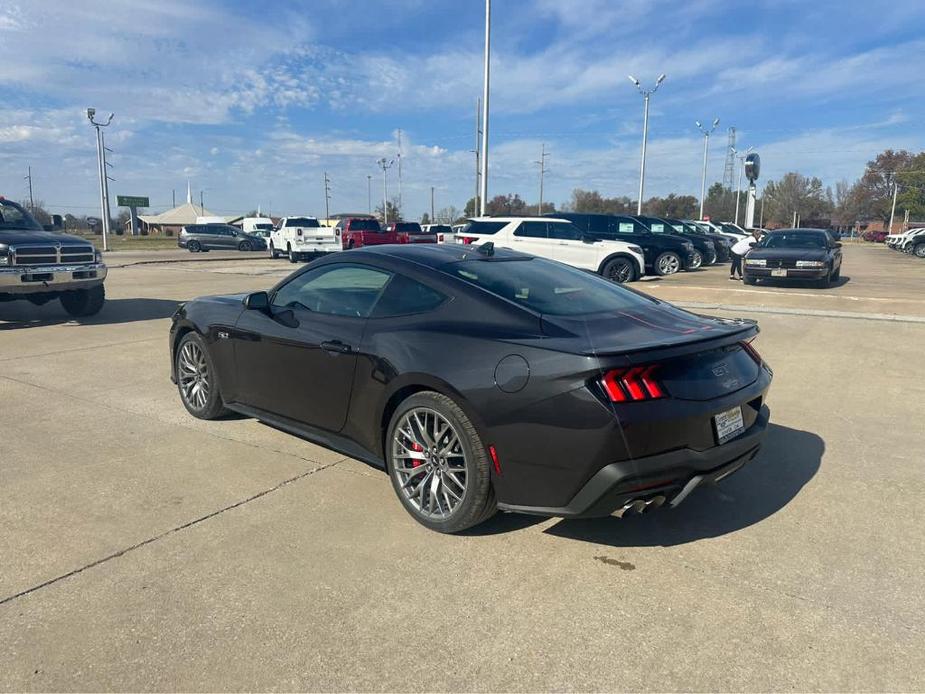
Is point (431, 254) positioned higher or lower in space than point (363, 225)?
lower

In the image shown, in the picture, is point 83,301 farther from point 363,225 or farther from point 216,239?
point 216,239

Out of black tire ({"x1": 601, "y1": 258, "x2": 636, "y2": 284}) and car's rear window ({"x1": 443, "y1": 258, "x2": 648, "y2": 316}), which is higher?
car's rear window ({"x1": 443, "y1": 258, "x2": 648, "y2": 316})

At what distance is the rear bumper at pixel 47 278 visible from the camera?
30.8ft

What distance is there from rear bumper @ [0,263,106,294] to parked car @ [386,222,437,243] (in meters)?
15.8

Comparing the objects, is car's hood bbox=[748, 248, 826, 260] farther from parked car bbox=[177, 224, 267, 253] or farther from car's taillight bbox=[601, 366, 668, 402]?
parked car bbox=[177, 224, 267, 253]

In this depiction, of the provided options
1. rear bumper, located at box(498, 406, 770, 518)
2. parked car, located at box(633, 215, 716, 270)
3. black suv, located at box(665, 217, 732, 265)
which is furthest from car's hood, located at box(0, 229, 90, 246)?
black suv, located at box(665, 217, 732, 265)

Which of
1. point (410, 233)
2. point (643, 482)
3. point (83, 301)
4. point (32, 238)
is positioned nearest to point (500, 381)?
point (643, 482)

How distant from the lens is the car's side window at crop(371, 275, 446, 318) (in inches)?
143

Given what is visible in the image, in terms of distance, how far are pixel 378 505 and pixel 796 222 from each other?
4169 inches

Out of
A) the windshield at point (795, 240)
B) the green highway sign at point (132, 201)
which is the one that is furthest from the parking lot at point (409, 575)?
the green highway sign at point (132, 201)

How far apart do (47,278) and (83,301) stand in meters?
1.18

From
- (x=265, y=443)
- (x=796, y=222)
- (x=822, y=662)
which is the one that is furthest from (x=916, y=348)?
(x=796, y=222)

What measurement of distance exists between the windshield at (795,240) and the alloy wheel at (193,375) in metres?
15.2

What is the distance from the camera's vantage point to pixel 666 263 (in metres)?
19.7
